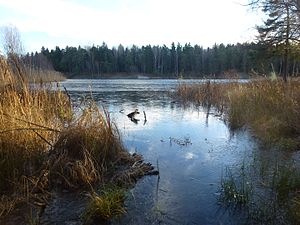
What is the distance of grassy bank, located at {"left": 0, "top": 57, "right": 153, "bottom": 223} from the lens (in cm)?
466

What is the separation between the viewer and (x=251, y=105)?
11.4m

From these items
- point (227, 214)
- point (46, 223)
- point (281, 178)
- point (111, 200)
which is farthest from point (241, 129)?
point (46, 223)

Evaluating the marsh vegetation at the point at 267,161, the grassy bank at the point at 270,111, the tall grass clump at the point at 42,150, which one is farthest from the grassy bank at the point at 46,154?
the grassy bank at the point at 270,111

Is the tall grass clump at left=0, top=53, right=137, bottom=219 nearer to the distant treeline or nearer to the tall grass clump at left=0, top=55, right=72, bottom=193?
the tall grass clump at left=0, top=55, right=72, bottom=193

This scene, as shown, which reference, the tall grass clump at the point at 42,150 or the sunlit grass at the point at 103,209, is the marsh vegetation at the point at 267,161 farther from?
the tall grass clump at the point at 42,150

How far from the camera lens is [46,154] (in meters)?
5.47

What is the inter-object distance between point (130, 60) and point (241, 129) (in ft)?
246

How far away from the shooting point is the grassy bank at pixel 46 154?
466 cm

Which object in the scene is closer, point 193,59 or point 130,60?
point 193,59

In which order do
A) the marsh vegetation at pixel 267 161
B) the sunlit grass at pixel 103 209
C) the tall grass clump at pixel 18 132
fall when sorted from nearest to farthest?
1. the sunlit grass at pixel 103 209
2. the marsh vegetation at pixel 267 161
3. the tall grass clump at pixel 18 132

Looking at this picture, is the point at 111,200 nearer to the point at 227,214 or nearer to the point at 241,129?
the point at 227,214

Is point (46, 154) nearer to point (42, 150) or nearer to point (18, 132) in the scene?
point (42, 150)

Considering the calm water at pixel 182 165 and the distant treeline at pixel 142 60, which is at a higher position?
the distant treeline at pixel 142 60

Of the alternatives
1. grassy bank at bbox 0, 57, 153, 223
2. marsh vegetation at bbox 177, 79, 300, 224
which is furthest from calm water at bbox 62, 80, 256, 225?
grassy bank at bbox 0, 57, 153, 223
